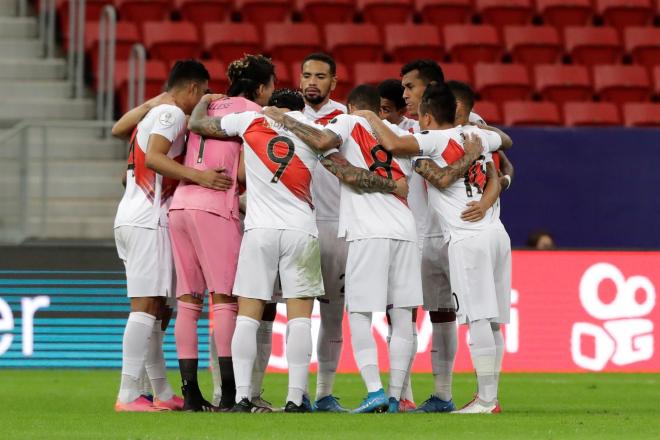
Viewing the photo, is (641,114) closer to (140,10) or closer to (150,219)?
(140,10)

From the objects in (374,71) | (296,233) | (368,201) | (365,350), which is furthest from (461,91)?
(374,71)

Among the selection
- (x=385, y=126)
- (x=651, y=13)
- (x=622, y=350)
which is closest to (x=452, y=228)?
(x=385, y=126)

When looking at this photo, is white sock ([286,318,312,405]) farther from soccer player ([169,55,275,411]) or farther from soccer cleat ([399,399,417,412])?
soccer cleat ([399,399,417,412])

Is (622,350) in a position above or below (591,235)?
below

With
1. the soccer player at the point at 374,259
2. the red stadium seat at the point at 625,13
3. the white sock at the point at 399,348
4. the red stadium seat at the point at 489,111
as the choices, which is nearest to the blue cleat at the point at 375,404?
the soccer player at the point at 374,259

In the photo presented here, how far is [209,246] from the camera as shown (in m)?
8.17

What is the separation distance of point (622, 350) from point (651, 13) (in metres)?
6.36

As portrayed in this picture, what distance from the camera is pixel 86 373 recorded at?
1198 centimetres

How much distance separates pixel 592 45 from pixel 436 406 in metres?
9.04

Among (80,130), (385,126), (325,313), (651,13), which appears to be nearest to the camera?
(385,126)

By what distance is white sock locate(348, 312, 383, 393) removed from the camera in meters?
8.04

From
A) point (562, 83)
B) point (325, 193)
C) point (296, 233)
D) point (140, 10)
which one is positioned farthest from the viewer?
point (140, 10)

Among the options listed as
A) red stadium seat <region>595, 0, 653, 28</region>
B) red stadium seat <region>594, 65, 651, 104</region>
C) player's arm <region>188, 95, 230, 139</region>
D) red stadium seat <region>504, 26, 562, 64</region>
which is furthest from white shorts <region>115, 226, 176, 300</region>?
red stadium seat <region>595, 0, 653, 28</region>

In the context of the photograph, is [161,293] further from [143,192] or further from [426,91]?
[426,91]
